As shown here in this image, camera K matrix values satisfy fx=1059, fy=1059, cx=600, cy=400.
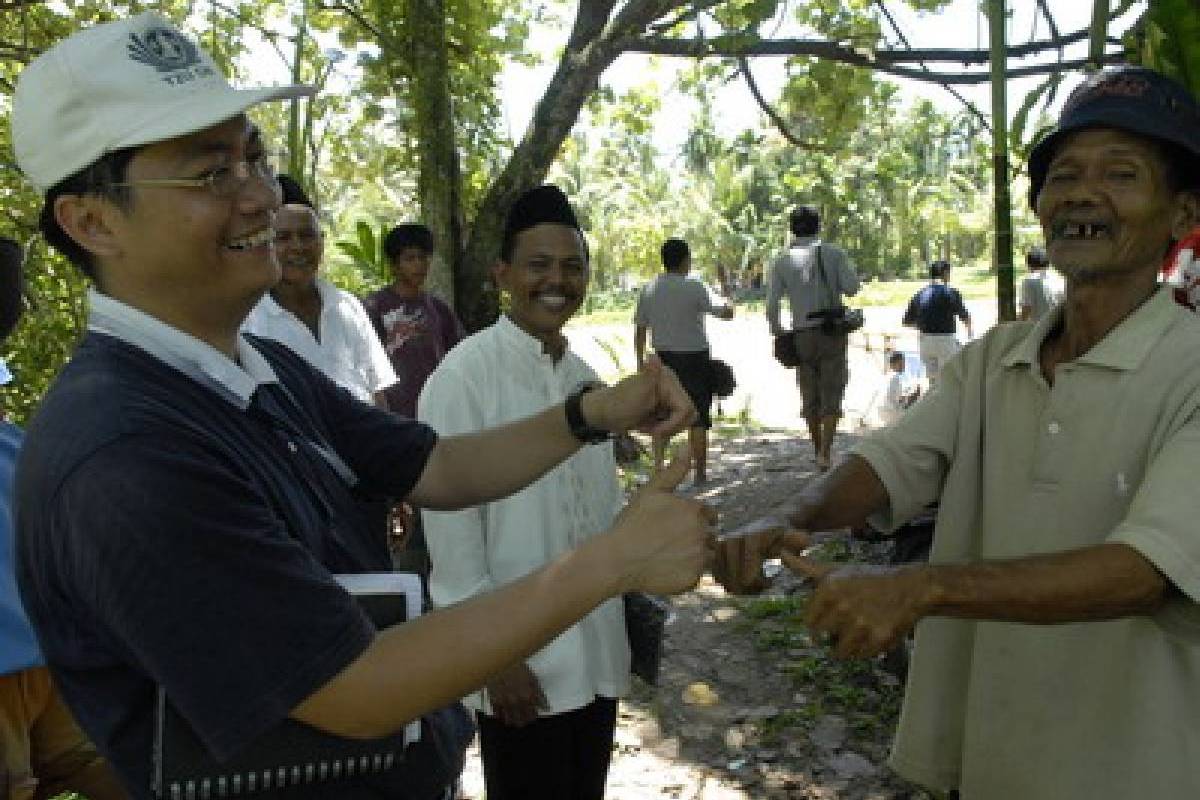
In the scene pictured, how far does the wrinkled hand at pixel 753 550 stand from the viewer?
2.08m

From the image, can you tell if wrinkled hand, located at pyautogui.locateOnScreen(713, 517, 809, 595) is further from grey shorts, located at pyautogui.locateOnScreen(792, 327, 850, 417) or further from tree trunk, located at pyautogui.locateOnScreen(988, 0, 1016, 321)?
grey shorts, located at pyautogui.locateOnScreen(792, 327, 850, 417)

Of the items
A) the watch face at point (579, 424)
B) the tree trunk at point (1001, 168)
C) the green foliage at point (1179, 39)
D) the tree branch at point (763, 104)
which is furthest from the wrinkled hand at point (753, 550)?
the tree branch at point (763, 104)

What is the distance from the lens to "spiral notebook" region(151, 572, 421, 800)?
132 cm

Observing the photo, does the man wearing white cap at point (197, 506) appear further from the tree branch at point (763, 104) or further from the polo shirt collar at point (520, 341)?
the tree branch at point (763, 104)

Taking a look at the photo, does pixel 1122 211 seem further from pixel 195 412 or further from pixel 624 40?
pixel 624 40

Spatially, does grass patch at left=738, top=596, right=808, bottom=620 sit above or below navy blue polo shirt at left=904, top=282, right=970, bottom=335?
below

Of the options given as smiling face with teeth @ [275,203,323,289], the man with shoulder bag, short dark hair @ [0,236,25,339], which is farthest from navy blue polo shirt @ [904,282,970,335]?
short dark hair @ [0,236,25,339]

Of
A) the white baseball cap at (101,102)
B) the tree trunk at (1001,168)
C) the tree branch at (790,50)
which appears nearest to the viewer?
the white baseball cap at (101,102)

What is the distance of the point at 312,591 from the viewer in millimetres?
1266

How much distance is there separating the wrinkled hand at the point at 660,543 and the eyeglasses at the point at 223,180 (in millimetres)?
749

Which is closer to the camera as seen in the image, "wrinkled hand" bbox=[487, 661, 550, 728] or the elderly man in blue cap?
the elderly man in blue cap

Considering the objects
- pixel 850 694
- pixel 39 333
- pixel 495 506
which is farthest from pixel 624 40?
pixel 495 506

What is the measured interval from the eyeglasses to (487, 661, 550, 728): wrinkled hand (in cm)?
138

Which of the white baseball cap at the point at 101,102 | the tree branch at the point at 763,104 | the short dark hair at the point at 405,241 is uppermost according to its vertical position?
the tree branch at the point at 763,104
